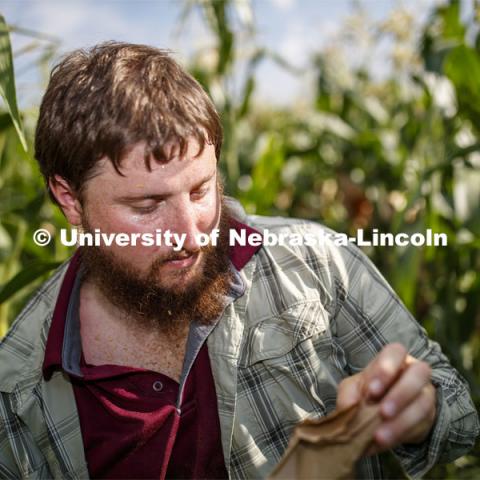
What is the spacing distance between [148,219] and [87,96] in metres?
0.26

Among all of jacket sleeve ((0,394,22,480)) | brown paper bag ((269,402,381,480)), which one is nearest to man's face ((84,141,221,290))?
jacket sleeve ((0,394,22,480))

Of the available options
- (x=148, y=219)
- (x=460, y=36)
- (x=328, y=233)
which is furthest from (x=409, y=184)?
(x=148, y=219)

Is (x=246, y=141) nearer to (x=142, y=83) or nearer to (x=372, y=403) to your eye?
(x=142, y=83)

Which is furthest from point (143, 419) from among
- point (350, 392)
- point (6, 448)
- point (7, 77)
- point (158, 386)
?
point (7, 77)

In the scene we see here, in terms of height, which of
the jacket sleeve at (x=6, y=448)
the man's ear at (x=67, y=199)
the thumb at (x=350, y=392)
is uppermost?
the man's ear at (x=67, y=199)

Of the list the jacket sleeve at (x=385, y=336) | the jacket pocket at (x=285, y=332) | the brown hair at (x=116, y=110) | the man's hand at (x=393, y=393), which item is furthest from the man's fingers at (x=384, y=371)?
the brown hair at (x=116, y=110)

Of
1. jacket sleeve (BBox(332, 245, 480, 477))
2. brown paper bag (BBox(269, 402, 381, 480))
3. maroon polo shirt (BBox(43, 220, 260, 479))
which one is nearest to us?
brown paper bag (BBox(269, 402, 381, 480))

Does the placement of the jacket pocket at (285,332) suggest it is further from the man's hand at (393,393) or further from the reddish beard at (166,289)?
the man's hand at (393,393)

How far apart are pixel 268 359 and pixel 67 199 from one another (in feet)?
1.76

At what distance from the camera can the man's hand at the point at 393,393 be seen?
2.73ft

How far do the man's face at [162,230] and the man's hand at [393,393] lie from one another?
1.47 ft

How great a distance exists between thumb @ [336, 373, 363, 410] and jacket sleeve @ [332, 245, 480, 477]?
Result: 29cm

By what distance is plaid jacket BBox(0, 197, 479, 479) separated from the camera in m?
1.28

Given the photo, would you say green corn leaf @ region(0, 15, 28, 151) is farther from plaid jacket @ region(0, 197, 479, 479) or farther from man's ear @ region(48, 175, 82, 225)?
plaid jacket @ region(0, 197, 479, 479)
